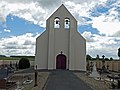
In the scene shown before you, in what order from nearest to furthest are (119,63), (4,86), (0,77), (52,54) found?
1. (0,77)
2. (4,86)
3. (52,54)
4. (119,63)

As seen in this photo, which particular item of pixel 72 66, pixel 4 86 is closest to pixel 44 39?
pixel 72 66

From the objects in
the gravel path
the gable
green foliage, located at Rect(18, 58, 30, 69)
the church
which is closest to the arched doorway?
the church

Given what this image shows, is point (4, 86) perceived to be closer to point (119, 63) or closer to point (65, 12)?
point (65, 12)

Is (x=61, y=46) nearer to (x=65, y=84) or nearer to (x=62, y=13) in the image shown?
(x=62, y=13)

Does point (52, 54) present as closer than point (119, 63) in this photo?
Yes

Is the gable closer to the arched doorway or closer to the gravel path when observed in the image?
the arched doorway

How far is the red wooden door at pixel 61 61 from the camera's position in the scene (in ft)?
146

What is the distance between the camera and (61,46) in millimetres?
44438

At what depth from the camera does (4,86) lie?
72.0ft

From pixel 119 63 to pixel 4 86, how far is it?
32861mm

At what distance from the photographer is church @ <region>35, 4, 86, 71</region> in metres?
44.1

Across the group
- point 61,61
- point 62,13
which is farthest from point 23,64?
point 62,13

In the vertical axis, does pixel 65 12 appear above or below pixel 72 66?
above

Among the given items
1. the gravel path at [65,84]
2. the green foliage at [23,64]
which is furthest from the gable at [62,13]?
the gravel path at [65,84]
